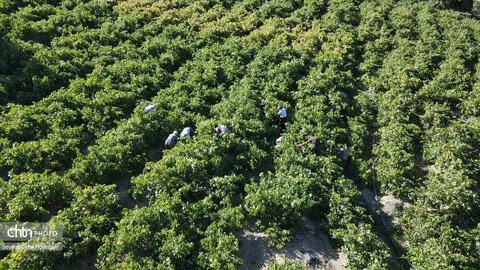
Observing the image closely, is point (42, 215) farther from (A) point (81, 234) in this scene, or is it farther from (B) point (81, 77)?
(B) point (81, 77)

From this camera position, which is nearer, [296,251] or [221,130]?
[296,251]

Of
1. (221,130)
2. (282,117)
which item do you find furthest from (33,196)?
(282,117)

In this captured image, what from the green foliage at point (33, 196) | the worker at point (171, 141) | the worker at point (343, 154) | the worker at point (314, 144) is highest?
the green foliage at point (33, 196)

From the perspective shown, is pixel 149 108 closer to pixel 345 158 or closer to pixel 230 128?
pixel 230 128

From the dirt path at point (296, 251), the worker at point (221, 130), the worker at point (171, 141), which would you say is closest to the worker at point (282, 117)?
the worker at point (221, 130)

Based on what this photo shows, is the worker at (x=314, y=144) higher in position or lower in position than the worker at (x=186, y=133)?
lower

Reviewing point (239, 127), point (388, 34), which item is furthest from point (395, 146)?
point (388, 34)

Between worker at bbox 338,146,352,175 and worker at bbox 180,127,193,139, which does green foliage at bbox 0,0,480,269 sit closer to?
worker at bbox 338,146,352,175

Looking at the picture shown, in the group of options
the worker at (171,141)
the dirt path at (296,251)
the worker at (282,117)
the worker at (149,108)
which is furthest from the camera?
the worker at (282,117)

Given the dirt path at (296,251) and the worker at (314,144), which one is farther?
the worker at (314,144)

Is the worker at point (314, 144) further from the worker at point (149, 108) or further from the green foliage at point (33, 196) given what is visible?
the green foliage at point (33, 196)
